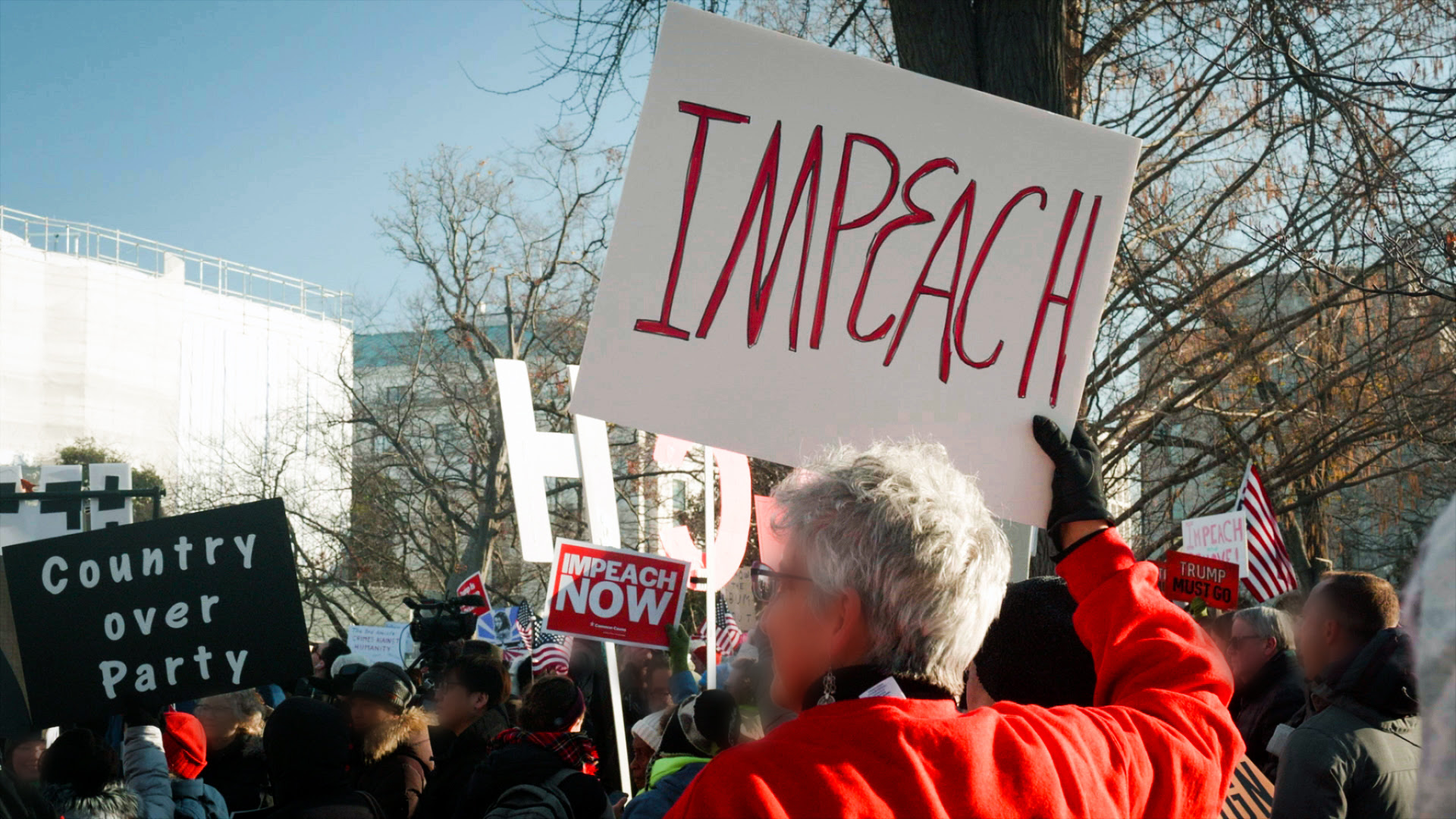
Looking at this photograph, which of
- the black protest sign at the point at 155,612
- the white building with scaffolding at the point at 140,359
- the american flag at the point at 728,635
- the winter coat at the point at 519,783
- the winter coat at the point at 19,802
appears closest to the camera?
the winter coat at the point at 19,802

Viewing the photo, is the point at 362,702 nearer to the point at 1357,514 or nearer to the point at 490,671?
the point at 490,671

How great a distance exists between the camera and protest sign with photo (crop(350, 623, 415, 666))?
44.2 feet

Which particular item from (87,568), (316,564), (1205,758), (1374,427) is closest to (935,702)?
(1205,758)

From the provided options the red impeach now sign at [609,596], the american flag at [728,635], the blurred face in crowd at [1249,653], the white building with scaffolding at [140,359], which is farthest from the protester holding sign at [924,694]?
the white building with scaffolding at [140,359]

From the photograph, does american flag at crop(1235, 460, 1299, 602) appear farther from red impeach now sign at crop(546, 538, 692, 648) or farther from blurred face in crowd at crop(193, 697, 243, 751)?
blurred face in crowd at crop(193, 697, 243, 751)

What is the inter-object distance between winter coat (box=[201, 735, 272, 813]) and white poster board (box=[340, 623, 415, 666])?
8081mm

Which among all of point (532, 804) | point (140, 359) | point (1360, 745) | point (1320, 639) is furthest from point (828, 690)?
point (140, 359)

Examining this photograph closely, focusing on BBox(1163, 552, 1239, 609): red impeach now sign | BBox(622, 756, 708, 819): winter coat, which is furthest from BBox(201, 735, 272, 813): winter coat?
BBox(1163, 552, 1239, 609): red impeach now sign

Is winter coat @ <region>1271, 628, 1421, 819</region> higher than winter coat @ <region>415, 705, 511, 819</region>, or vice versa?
winter coat @ <region>1271, 628, 1421, 819</region>

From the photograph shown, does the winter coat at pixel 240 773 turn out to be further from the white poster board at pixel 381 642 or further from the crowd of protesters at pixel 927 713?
the white poster board at pixel 381 642

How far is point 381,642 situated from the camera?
13.7 m

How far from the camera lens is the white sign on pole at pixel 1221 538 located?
368 inches

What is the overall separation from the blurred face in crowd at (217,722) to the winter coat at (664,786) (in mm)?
2800

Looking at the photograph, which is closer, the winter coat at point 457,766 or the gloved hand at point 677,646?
the winter coat at point 457,766
